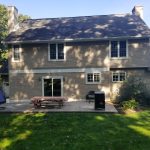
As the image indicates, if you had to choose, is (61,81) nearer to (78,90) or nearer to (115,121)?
(78,90)

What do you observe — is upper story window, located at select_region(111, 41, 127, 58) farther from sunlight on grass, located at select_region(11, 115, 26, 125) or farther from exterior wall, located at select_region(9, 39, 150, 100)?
sunlight on grass, located at select_region(11, 115, 26, 125)

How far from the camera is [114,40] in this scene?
26406 mm

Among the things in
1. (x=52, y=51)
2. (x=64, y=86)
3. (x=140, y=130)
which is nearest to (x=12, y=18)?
(x=52, y=51)

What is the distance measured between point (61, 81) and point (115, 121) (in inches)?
449

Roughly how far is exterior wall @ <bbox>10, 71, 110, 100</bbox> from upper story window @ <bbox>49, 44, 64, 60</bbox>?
161 centimetres

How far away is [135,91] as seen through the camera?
2398 cm

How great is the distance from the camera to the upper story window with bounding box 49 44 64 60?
26812 mm

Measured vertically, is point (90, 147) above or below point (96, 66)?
below

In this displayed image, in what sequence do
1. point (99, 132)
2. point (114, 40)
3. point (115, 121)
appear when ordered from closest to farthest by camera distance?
point (99, 132) → point (115, 121) → point (114, 40)

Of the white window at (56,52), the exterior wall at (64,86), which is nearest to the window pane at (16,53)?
the exterior wall at (64,86)

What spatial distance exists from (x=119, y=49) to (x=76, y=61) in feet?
13.6

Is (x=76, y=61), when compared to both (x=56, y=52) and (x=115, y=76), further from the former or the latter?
(x=115, y=76)

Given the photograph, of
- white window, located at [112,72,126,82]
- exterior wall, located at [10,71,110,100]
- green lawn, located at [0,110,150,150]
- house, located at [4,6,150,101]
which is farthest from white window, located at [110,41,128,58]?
green lawn, located at [0,110,150,150]

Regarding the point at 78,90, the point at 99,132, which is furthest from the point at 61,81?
the point at 99,132
